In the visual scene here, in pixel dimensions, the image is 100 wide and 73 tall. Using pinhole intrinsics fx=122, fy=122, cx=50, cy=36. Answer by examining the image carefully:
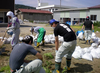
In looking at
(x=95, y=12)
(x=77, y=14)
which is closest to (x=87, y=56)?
(x=95, y=12)

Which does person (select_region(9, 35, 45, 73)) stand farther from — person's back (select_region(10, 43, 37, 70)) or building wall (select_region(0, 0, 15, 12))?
building wall (select_region(0, 0, 15, 12))

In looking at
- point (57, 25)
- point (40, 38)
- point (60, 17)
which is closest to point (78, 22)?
point (60, 17)

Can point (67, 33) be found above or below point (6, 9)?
below

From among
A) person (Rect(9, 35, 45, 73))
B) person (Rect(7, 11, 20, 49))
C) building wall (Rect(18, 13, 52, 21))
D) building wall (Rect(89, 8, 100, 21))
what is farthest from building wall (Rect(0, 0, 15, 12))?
building wall (Rect(18, 13, 52, 21))

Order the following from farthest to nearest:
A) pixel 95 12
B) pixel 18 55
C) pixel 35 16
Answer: pixel 35 16 < pixel 95 12 < pixel 18 55

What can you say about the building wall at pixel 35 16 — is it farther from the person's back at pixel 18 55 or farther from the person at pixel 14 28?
the person's back at pixel 18 55

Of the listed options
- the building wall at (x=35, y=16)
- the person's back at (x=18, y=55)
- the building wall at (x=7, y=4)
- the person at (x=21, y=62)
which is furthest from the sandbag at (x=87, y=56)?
the building wall at (x=35, y=16)

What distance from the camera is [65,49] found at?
3010mm

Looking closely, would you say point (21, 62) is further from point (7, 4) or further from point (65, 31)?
point (7, 4)

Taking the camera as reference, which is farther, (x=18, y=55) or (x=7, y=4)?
(x=7, y=4)

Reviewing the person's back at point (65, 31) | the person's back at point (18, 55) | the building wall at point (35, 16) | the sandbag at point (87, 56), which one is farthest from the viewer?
the building wall at point (35, 16)

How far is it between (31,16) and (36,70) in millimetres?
35257

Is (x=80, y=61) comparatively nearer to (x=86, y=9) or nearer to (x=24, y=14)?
(x=86, y=9)

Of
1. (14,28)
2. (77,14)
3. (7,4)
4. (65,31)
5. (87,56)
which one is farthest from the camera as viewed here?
(77,14)
